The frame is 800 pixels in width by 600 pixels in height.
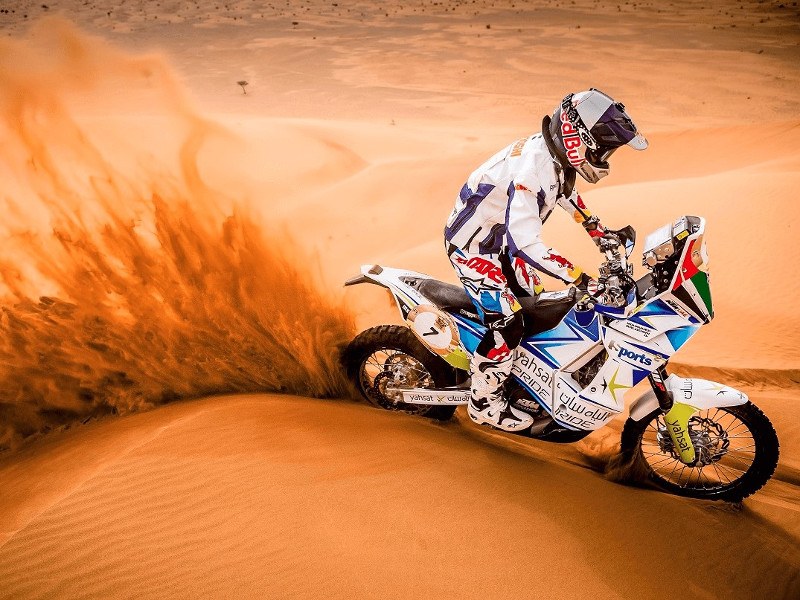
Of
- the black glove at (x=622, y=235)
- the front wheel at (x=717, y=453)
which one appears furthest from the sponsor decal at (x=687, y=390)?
the black glove at (x=622, y=235)

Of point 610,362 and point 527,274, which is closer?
point 610,362

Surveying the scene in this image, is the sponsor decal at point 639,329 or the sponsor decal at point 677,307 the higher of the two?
the sponsor decal at point 677,307

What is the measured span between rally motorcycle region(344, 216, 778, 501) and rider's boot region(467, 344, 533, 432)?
0.31 ft

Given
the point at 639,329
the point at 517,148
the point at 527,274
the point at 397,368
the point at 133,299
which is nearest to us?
the point at 639,329

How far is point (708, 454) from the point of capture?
3.47 meters

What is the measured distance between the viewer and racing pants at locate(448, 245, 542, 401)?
339 centimetres

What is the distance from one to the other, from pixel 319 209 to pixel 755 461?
7175 millimetres

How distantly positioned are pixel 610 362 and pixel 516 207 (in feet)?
3.58

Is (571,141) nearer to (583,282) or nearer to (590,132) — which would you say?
(590,132)

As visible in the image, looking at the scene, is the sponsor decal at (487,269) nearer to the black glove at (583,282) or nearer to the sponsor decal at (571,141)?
the black glove at (583,282)

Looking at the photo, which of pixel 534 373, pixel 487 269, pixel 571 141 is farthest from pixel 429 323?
pixel 571 141

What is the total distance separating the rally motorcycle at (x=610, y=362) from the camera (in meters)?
2.99

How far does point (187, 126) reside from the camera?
20.1ft

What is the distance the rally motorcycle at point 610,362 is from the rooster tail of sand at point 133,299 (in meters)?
0.76
